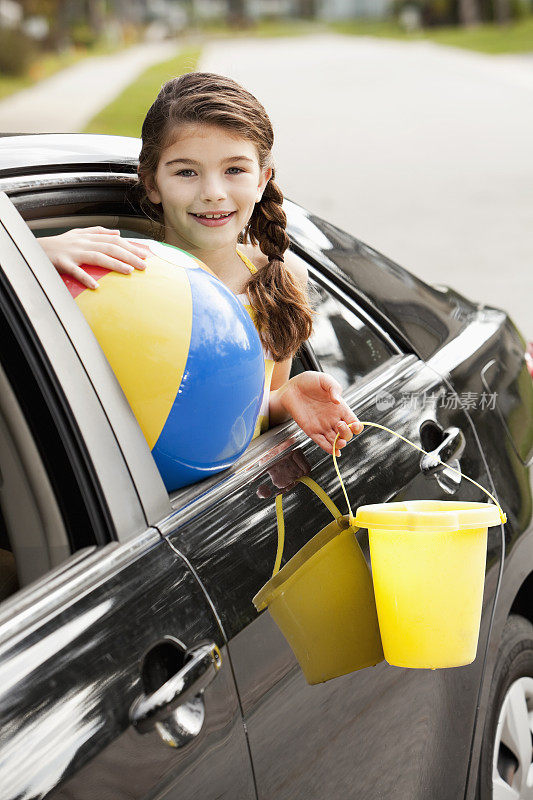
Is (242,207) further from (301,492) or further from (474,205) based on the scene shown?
(474,205)

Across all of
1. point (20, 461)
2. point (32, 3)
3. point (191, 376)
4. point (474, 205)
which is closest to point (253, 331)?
point (191, 376)

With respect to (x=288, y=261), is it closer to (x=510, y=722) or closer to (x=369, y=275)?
(x=369, y=275)

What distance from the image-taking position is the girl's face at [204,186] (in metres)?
2.26

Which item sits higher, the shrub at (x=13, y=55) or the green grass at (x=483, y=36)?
the shrub at (x=13, y=55)

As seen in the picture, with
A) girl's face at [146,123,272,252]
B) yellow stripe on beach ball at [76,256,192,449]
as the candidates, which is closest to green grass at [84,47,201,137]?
girl's face at [146,123,272,252]

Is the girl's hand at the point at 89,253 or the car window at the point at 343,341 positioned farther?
the car window at the point at 343,341

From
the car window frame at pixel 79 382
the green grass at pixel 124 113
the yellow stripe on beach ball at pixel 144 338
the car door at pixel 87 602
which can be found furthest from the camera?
the green grass at pixel 124 113

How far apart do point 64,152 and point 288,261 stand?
2.06ft

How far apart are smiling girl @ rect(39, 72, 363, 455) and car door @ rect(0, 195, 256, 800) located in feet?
1.81

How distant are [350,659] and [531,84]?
24338 millimetres

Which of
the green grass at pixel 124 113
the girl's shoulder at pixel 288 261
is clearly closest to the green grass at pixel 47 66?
the green grass at pixel 124 113

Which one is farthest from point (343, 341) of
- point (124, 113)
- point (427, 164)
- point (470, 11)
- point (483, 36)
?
point (470, 11)

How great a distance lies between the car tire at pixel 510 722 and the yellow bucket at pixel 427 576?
52 centimetres

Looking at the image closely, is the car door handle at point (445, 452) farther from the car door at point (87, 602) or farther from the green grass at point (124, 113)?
the green grass at point (124, 113)
